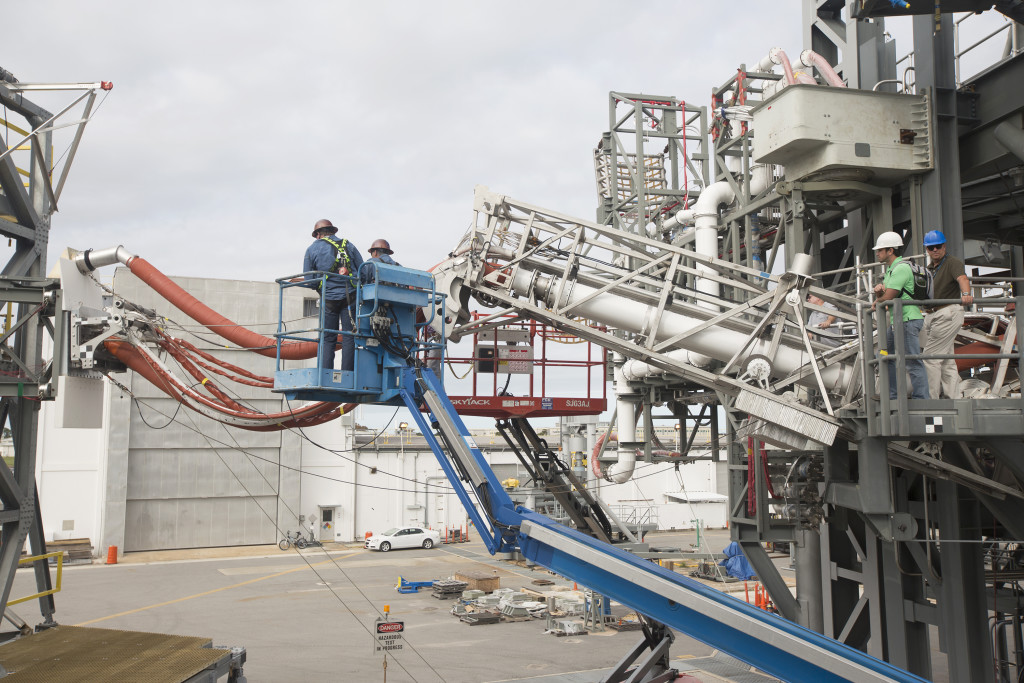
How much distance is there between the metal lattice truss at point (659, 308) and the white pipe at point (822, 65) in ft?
11.2

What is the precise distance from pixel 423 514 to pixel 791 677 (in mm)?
36049

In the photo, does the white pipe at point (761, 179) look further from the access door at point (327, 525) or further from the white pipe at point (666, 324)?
the access door at point (327, 525)

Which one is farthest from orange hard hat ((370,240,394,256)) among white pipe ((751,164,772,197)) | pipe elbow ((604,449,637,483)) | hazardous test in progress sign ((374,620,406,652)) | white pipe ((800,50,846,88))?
pipe elbow ((604,449,637,483))

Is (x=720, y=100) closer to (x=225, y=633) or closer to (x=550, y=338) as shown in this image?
(x=550, y=338)

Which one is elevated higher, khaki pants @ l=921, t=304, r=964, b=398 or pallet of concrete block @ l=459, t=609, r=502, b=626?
khaki pants @ l=921, t=304, r=964, b=398

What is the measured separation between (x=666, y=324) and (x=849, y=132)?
3.33 metres

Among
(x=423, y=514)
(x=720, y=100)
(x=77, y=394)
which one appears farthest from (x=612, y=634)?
(x=423, y=514)

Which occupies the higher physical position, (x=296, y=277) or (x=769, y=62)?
(x=769, y=62)

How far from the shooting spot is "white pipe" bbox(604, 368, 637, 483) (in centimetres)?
2164

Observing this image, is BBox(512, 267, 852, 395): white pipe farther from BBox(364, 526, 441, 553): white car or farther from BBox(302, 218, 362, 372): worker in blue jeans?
BBox(364, 526, 441, 553): white car

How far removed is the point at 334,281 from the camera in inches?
333

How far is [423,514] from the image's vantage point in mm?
41188

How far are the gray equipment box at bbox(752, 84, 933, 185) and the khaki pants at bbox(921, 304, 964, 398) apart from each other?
106 inches

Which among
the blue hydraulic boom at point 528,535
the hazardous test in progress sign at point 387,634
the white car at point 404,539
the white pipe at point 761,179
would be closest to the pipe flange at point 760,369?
the blue hydraulic boom at point 528,535
